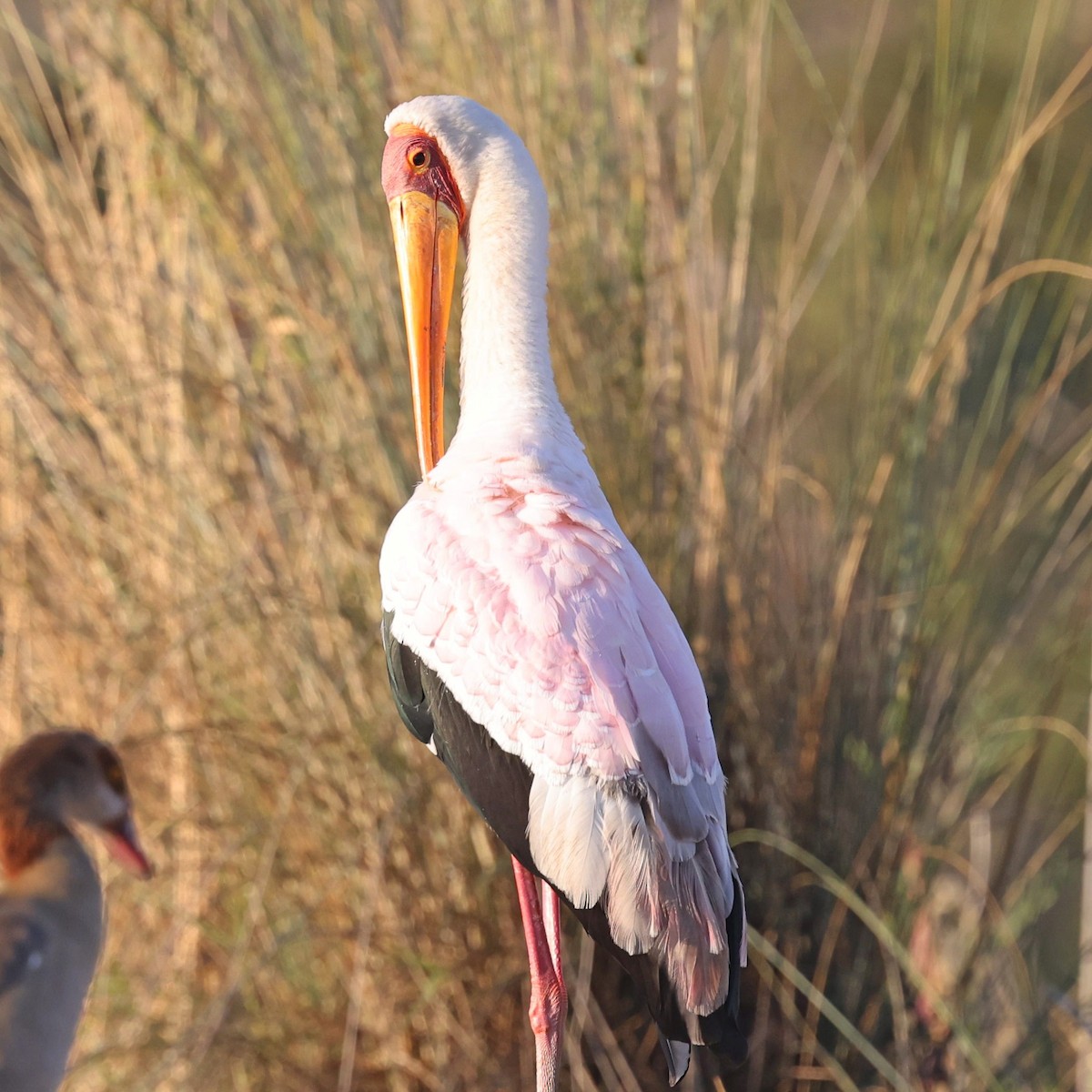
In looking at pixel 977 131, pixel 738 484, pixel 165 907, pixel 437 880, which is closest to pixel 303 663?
pixel 437 880

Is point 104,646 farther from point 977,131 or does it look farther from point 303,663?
point 977,131

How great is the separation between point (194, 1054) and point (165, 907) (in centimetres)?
44

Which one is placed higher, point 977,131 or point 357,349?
point 357,349

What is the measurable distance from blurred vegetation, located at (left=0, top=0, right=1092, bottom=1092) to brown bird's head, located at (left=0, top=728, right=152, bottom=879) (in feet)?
0.24

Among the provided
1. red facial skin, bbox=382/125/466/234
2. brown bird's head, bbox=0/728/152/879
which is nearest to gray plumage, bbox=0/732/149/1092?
brown bird's head, bbox=0/728/152/879

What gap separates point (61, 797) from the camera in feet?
6.78

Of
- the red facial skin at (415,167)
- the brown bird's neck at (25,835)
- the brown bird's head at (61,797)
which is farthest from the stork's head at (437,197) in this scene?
the brown bird's neck at (25,835)

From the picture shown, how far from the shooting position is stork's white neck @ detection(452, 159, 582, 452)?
5.05 feet

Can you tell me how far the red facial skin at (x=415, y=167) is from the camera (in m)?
1.55

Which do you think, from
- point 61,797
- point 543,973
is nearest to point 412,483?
point 61,797

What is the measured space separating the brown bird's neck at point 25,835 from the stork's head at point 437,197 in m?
0.90

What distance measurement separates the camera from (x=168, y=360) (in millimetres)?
2346

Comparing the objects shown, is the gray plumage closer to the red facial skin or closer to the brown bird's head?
the brown bird's head

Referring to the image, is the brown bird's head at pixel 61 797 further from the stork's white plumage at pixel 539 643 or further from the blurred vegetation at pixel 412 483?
the stork's white plumage at pixel 539 643
